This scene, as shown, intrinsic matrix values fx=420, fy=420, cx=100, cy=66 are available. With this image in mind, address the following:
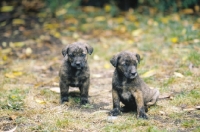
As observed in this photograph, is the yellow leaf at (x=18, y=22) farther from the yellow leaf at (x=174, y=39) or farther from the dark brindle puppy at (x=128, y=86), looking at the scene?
the dark brindle puppy at (x=128, y=86)

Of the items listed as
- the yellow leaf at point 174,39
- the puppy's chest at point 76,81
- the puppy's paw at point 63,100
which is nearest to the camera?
the puppy's chest at point 76,81

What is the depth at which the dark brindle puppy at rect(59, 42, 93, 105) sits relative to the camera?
22.8ft

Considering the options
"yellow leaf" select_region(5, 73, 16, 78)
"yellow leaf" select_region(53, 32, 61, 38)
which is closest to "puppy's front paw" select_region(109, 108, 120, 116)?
"yellow leaf" select_region(5, 73, 16, 78)

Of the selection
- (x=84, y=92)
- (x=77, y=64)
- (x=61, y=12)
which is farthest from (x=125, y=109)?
(x=61, y=12)

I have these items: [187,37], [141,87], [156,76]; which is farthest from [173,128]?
[187,37]

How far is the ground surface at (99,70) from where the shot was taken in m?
6.18

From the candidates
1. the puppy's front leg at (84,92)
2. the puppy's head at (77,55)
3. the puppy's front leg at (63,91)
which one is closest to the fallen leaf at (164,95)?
the puppy's front leg at (84,92)

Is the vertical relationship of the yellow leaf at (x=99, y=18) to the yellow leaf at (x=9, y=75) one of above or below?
above

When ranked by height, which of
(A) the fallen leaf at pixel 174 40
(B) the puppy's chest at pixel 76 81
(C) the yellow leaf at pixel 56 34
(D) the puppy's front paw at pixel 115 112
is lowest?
(D) the puppy's front paw at pixel 115 112

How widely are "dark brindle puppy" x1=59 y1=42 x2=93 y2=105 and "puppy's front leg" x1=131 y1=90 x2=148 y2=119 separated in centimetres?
111

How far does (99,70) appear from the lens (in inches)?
379

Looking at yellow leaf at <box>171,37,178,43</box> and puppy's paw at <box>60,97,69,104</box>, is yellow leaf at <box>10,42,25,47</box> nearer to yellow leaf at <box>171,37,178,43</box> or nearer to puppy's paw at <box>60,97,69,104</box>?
yellow leaf at <box>171,37,178,43</box>

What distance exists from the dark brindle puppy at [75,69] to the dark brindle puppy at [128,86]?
721 mm

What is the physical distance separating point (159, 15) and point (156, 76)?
5.34 m
